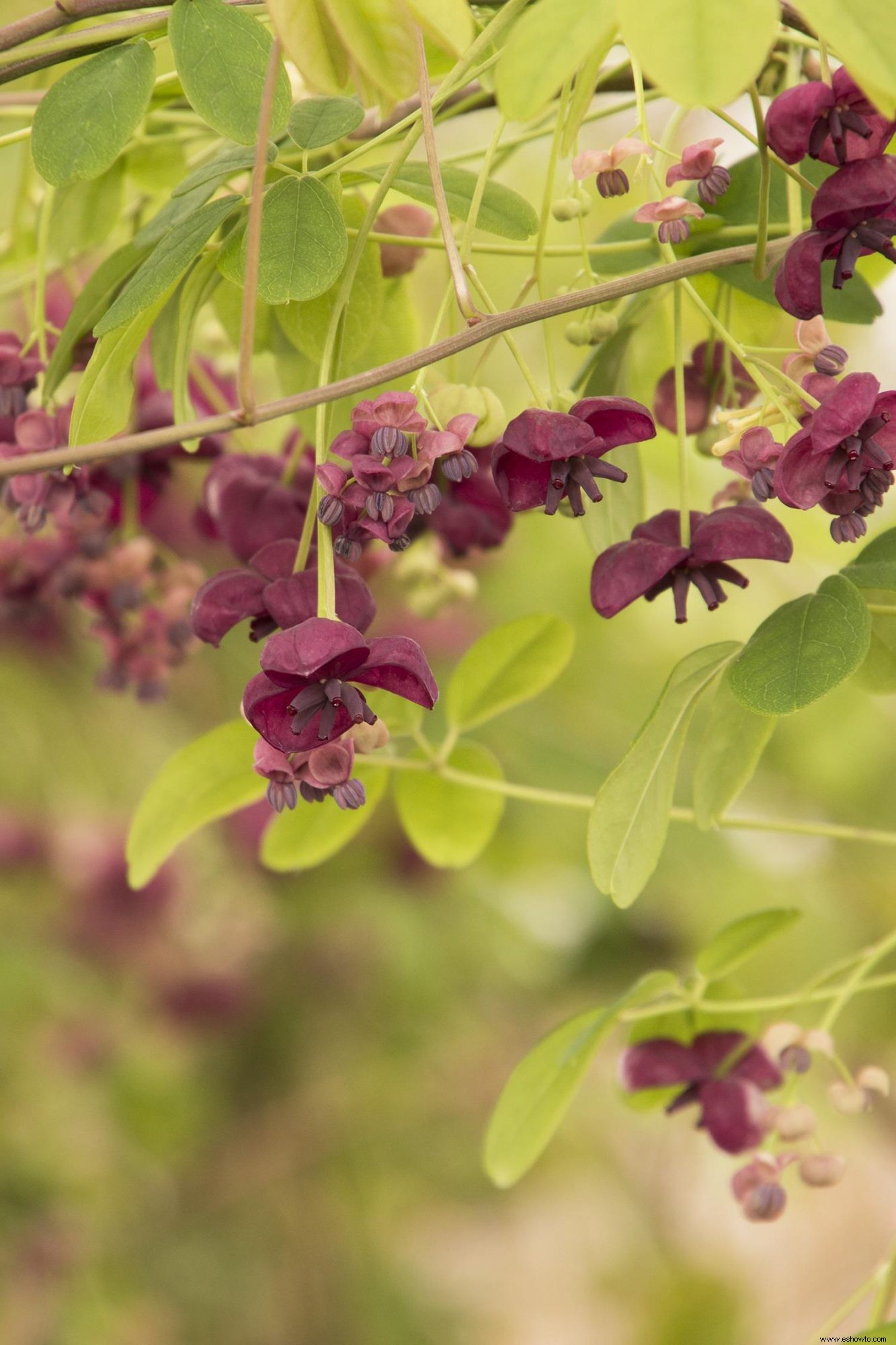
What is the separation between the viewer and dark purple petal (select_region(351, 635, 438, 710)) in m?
0.40

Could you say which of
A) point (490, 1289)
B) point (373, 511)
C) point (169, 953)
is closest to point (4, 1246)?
point (169, 953)

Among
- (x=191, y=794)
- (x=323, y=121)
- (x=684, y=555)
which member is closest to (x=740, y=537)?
(x=684, y=555)

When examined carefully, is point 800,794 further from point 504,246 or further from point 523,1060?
point 504,246

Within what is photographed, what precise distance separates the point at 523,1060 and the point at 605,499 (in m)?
0.30

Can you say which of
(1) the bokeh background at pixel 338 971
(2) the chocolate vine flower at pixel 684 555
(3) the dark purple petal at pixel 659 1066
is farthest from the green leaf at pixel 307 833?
(1) the bokeh background at pixel 338 971

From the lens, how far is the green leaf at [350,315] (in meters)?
0.54

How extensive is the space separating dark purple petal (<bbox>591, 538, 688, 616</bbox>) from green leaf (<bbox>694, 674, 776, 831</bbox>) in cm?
8

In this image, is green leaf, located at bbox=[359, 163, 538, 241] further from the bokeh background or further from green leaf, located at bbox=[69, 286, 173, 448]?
the bokeh background

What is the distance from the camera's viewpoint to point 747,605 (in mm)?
2037

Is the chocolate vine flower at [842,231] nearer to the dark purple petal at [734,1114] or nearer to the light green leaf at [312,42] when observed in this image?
the light green leaf at [312,42]

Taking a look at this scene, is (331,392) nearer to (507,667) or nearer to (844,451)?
(844,451)

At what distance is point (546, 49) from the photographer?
354mm

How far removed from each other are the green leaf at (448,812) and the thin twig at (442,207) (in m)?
0.45

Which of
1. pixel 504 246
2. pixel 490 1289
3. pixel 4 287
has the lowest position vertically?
A: pixel 490 1289
